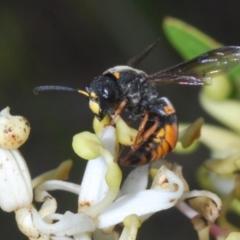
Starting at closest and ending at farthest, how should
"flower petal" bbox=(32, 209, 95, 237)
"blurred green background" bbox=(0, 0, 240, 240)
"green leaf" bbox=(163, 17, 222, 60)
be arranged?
1. "flower petal" bbox=(32, 209, 95, 237)
2. "green leaf" bbox=(163, 17, 222, 60)
3. "blurred green background" bbox=(0, 0, 240, 240)

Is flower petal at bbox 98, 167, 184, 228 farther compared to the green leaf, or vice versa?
the green leaf

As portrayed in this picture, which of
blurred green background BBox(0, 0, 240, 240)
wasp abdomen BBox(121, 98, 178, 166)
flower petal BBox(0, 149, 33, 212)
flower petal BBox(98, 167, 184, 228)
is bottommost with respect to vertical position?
blurred green background BBox(0, 0, 240, 240)

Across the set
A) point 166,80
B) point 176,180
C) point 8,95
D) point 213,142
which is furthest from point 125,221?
point 8,95

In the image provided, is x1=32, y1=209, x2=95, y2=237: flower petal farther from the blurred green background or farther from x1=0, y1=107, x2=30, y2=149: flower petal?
the blurred green background

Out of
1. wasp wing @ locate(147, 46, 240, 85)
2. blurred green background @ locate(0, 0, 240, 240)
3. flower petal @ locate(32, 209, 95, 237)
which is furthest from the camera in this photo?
blurred green background @ locate(0, 0, 240, 240)

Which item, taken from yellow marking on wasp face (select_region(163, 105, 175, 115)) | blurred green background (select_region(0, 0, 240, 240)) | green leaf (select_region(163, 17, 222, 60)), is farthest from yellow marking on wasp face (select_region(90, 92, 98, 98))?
blurred green background (select_region(0, 0, 240, 240))

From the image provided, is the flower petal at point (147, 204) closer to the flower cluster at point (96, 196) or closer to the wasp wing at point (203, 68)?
the flower cluster at point (96, 196)

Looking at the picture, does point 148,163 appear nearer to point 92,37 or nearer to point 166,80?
point 166,80

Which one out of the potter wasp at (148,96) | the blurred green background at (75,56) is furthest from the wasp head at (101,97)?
the blurred green background at (75,56)
